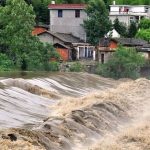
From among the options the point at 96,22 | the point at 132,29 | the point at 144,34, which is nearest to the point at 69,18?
the point at 96,22

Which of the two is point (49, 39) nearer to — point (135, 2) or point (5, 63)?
point (5, 63)

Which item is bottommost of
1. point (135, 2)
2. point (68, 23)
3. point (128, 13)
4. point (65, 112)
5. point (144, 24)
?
point (65, 112)

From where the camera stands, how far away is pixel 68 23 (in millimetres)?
61500

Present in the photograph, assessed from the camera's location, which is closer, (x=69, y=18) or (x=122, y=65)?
(x=122, y=65)

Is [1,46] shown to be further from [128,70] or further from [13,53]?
[128,70]

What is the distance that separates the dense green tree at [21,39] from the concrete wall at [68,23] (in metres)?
17.7

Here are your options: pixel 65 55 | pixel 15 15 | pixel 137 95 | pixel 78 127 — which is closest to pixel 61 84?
pixel 137 95

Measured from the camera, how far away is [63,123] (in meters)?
19.9

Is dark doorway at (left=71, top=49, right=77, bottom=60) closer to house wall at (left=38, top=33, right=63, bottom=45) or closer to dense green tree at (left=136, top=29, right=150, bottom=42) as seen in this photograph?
house wall at (left=38, top=33, right=63, bottom=45)

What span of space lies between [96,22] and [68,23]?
521 cm

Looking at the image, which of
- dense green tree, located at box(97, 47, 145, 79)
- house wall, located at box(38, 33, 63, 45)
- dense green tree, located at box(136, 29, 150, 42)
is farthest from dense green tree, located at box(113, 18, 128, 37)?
dense green tree, located at box(97, 47, 145, 79)

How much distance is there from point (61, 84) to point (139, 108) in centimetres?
695

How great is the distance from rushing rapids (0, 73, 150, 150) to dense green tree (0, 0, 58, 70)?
13.4 ft

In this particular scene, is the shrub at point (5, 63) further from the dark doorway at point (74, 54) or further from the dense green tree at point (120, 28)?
the dense green tree at point (120, 28)
